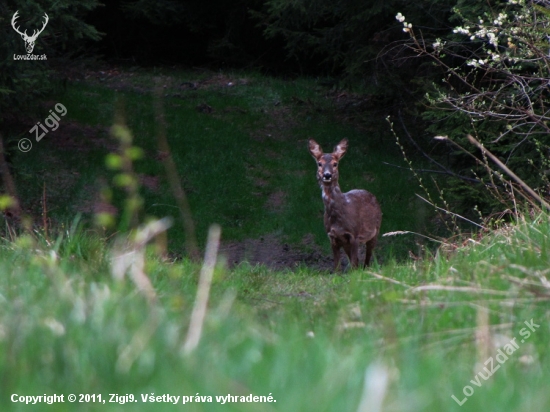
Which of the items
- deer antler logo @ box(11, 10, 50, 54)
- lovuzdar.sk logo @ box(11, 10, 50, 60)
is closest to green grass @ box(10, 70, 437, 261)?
lovuzdar.sk logo @ box(11, 10, 50, 60)

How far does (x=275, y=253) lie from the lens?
1412 cm

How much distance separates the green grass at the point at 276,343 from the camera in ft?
9.45

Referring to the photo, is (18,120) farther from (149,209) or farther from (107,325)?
(107,325)

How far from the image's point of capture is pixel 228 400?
9.14 feet

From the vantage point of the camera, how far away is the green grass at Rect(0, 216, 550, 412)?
9.45ft

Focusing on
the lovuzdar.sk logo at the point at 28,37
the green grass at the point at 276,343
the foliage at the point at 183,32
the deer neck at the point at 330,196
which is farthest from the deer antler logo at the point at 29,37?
the foliage at the point at 183,32

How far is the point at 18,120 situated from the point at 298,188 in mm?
6028

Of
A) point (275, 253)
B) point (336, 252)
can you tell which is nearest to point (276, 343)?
point (336, 252)

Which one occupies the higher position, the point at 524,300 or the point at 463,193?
the point at 524,300

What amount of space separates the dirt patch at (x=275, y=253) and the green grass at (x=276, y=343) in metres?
8.34

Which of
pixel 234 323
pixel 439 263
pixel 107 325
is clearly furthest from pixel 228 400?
pixel 439 263

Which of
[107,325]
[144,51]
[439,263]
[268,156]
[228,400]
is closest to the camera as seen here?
[228,400]

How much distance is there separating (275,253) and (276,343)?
10.6m

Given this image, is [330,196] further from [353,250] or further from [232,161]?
[232,161]
